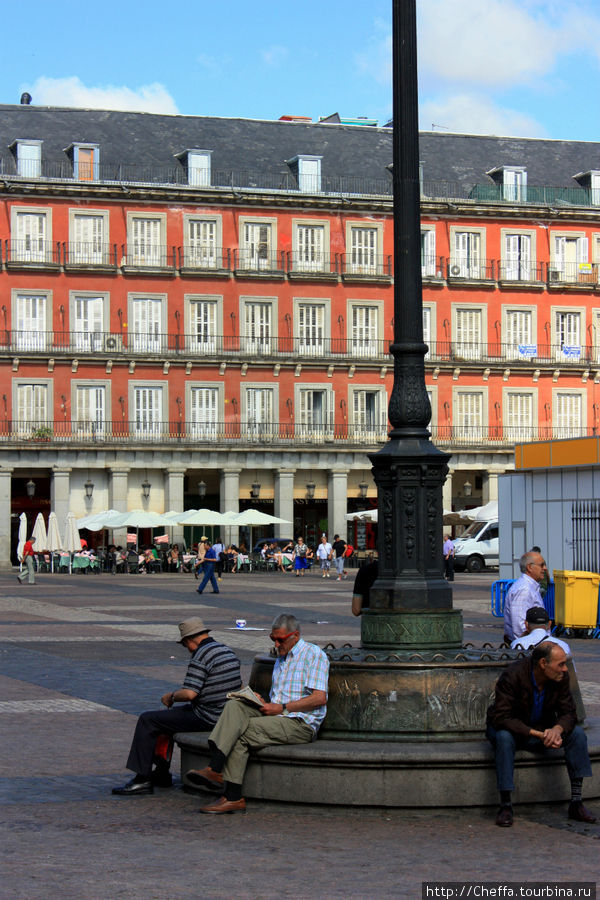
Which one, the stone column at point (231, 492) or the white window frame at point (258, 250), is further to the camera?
the white window frame at point (258, 250)

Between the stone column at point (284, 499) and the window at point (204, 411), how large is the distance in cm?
345

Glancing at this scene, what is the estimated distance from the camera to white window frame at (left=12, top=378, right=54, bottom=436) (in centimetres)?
6178

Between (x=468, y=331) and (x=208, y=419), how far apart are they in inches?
507

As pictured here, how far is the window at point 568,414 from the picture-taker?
68.9 m

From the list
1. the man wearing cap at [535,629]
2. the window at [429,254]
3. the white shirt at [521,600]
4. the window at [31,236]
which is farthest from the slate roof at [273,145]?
the man wearing cap at [535,629]

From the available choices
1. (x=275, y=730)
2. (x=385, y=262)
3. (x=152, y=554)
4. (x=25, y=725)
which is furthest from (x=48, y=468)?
(x=275, y=730)

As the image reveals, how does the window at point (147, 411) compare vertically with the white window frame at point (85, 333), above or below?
below

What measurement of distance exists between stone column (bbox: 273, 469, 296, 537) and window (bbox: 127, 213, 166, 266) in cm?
1054

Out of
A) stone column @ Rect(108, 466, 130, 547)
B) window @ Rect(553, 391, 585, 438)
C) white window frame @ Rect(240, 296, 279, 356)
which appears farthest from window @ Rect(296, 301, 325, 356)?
window @ Rect(553, 391, 585, 438)

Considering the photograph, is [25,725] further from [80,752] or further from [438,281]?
[438,281]

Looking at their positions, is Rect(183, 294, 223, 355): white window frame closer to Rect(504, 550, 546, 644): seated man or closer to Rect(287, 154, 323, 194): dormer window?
Rect(287, 154, 323, 194): dormer window

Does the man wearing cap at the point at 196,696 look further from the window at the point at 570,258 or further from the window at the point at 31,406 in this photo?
the window at the point at 570,258

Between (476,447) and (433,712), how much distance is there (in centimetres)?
5802

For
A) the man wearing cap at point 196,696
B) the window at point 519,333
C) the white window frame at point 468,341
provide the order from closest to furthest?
the man wearing cap at point 196,696 → the white window frame at point 468,341 → the window at point 519,333
